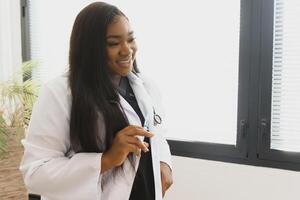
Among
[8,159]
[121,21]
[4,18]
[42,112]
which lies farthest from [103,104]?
[4,18]

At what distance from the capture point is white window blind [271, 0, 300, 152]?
1.92 metres

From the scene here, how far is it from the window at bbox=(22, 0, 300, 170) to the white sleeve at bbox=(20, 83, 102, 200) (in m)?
1.23

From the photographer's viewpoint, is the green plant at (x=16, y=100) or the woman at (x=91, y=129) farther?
the green plant at (x=16, y=100)

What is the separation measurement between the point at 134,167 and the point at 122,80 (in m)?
0.36

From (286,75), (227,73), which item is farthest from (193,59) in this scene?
(286,75)

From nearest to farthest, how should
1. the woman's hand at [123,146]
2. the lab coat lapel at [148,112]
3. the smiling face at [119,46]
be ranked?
the woman's hand at [123,146] < the smiling face at [119,46] < the lab coat lapel at [148,112]

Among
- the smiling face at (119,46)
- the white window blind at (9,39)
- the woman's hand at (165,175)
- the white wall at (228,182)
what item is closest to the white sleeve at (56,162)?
the smiling face at (119,46)

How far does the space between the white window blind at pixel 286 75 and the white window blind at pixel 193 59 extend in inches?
9.7

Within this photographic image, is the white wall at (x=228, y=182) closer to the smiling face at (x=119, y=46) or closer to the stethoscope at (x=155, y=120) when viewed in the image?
the stethoscope at (x=155, y=120)

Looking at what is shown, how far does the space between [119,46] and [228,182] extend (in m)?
1.29

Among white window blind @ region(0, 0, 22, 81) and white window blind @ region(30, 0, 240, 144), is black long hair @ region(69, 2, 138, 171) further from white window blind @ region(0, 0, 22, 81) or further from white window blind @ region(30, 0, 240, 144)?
white window blind @ region(0, 0, 22, 81)

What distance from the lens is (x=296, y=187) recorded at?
1900 millimetres

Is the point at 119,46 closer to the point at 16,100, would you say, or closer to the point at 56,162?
the point at 56,162

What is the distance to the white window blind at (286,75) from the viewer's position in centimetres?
192
